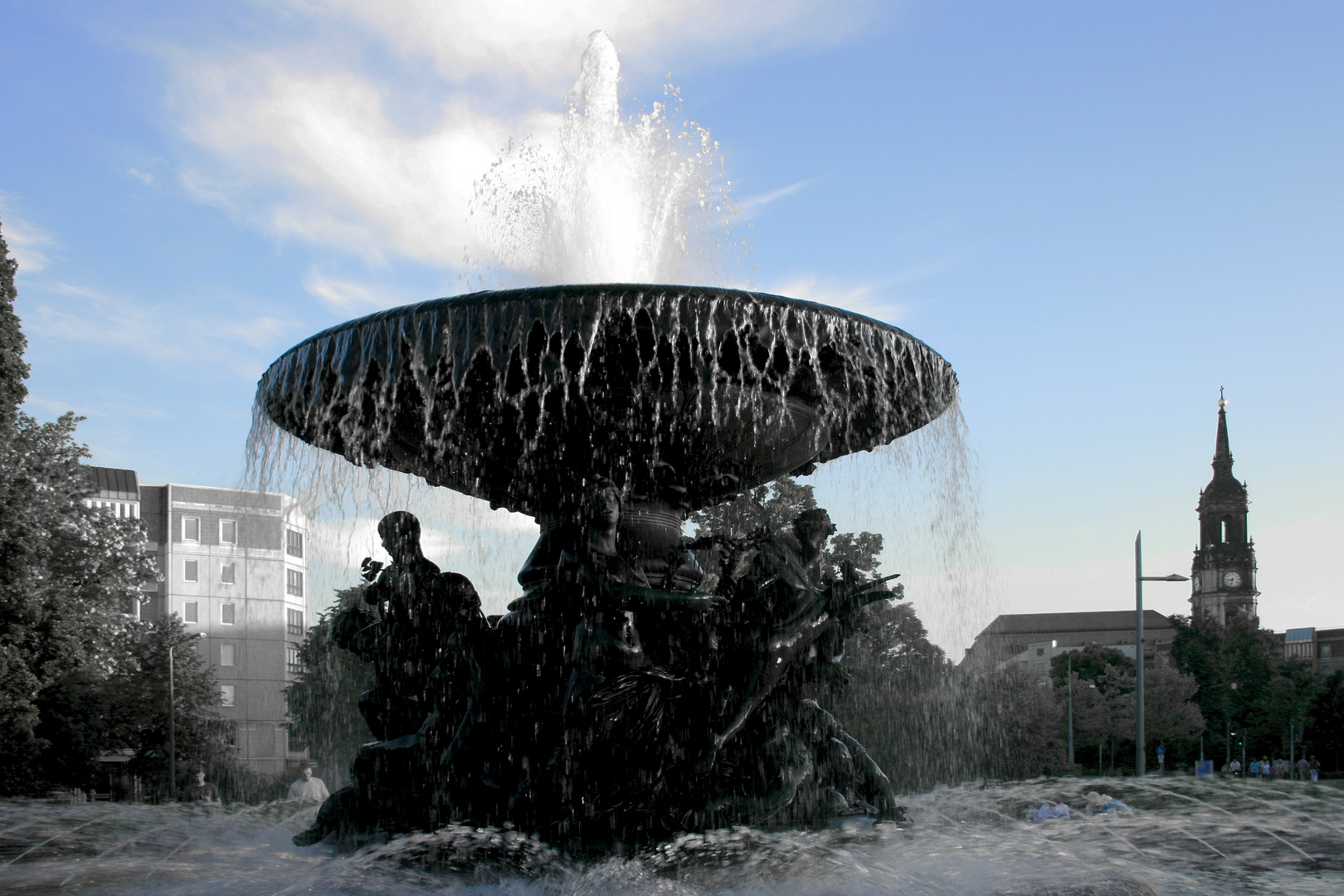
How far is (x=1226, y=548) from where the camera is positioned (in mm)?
135250

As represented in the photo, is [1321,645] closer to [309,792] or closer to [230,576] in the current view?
[230,576]

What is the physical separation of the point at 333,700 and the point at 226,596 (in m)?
41.0

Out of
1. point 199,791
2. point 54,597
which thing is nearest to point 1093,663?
point 199,791

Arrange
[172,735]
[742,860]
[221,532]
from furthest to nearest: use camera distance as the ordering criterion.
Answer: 1. [221,532]
2. [172,735]
3. [742,860]

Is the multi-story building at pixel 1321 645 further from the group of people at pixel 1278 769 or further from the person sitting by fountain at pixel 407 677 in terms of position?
the person sitting by fountain at pixel 407 677

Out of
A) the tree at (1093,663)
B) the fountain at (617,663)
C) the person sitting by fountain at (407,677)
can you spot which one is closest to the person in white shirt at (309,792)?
the fountain at (617,663)

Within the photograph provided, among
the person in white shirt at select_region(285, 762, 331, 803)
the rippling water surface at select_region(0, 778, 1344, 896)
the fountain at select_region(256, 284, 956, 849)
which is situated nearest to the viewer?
the rippling water surface at select_region(0, 778, 1344, 896)

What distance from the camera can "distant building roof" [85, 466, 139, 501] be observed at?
5831 centimetres

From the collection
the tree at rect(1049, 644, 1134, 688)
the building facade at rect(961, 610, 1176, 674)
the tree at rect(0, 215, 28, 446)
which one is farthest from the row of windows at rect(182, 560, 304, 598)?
the building facade at rect(961, 610, 1176, 674)

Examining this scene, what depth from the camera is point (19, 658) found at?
68.5ft

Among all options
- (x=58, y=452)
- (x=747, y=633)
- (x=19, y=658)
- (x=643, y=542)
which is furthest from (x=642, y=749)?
(x=58, y=452)

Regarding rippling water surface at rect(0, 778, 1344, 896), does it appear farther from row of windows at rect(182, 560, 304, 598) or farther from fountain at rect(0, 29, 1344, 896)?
row of windows at rect(182, 560, 304, 598)

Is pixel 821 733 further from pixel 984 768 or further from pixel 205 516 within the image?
pixel 205 516

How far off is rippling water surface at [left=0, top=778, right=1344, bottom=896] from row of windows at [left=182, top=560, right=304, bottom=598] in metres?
50.6
